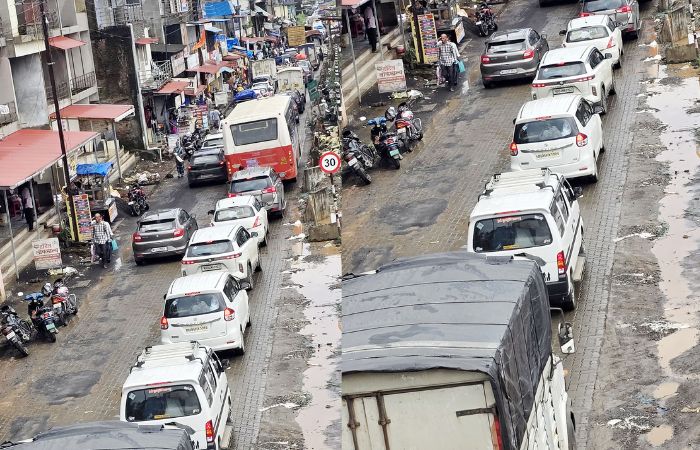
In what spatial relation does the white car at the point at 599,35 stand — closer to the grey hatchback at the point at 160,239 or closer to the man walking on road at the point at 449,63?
the man walking on road at the point at 449,63

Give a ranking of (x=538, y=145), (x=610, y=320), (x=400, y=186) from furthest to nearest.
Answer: (x=400, y=186)
(x=538, y=145)
(x=610, y=320)

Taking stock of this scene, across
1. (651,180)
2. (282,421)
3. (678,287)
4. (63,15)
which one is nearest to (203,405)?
(282,421)

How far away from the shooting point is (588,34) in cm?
3114

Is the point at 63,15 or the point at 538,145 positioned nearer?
the point at 538,145

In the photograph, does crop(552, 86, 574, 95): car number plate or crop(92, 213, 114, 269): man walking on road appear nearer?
crop(552, 86, 574, 95): car number plate

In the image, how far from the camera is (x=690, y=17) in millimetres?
34219

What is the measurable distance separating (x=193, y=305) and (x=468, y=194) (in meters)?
4.95

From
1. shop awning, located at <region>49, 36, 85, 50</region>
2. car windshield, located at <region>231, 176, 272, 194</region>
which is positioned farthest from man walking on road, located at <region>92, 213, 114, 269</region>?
Result: shop awning, located at <region>49, 36, 85, 50</region>

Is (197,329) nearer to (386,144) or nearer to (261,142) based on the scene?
(386,144)

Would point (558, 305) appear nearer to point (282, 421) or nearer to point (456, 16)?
point (282, 421)

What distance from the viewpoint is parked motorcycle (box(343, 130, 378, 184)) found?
897 inches

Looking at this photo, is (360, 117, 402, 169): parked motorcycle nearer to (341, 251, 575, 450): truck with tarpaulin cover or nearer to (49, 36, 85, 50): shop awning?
(341, 251, 575, 450): truck with tarpaulin cover

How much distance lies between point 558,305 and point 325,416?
330 cm

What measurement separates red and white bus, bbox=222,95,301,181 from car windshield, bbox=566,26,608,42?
8655 mm
